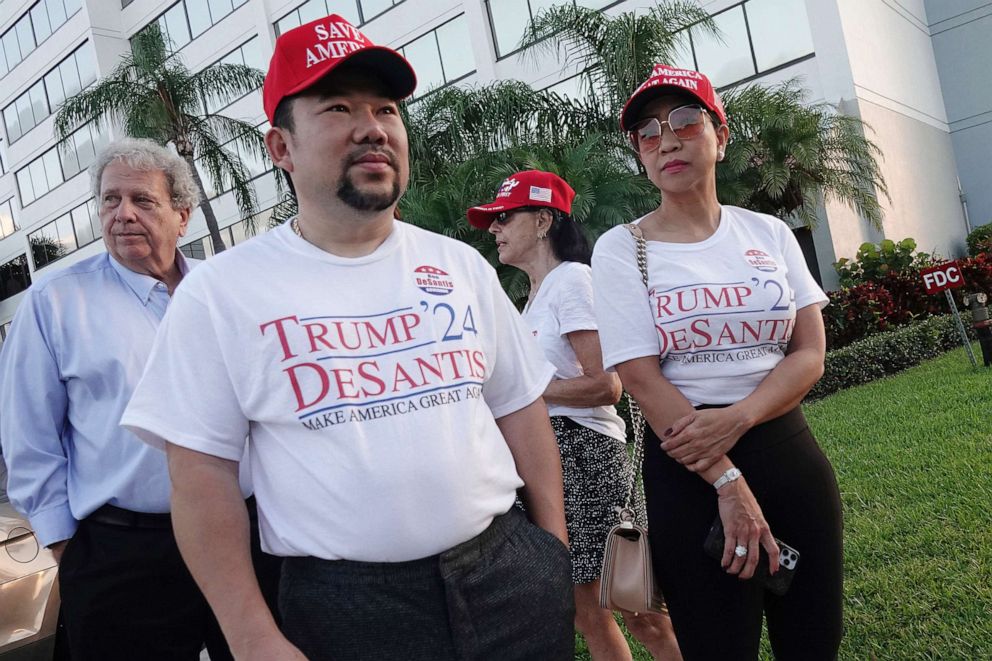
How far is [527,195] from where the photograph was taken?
3.34 m

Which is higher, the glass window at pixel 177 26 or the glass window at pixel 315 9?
the glass window at pixel 177 26

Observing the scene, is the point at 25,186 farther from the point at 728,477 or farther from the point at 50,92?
the point at 728,477

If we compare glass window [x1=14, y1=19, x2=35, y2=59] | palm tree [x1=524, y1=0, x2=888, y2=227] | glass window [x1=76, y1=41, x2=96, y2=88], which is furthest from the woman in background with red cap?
glass window [x1=14, y1=19, x2=35, y2=59]

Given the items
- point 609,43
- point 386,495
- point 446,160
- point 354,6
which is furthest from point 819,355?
point 354,6

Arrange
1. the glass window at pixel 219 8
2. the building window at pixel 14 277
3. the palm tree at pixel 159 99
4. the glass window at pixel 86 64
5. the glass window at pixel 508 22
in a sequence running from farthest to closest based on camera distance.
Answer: the building window at pixel 14 277 → the glass window at pixel 86 64 → the glass window at pixel 219 8 → the glass window at pixel 508 22 → the palm tree at pixel 159 99

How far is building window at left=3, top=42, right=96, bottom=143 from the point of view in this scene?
2897 cm

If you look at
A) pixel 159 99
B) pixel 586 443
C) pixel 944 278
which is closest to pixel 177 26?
pixel 159 99

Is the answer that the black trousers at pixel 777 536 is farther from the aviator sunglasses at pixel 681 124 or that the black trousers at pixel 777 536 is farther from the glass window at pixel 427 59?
the glass window at pixel 427 59

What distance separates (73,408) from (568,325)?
155cm

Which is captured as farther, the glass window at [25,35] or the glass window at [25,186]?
the glass window at [25,186]

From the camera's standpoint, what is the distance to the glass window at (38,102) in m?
30.7

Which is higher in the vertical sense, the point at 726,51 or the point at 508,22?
the point at 508,22

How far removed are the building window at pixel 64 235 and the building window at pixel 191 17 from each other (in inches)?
245

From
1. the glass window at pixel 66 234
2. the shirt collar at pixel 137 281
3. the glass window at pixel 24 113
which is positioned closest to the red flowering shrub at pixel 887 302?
the shirt collar at pixel 137 281
